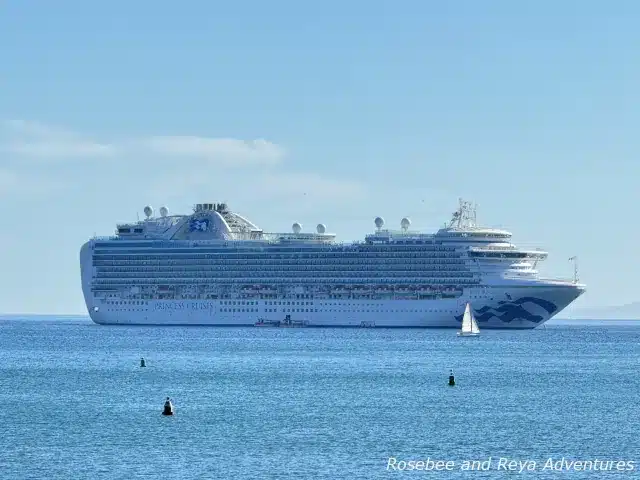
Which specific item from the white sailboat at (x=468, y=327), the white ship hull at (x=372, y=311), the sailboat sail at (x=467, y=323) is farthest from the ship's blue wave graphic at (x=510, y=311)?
the sailboat sail at (x=467, y=323)

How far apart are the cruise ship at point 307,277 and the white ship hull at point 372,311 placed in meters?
0.09

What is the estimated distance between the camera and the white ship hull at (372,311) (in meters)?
135

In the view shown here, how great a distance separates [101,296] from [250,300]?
16.1 metres

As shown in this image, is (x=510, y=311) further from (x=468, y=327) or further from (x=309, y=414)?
(x=309, y=414)

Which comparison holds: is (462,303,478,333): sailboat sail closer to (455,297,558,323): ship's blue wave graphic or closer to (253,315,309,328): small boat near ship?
(455,297,558,323): ship's blue wave graphic

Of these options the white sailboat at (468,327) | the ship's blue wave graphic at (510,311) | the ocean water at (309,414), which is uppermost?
the ship's blue wave graphic at (510,311)

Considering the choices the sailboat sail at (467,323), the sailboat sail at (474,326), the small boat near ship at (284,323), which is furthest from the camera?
the small boat near ship at (284,323)

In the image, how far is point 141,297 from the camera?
492 feet

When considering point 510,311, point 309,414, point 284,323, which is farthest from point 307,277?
point 309,414

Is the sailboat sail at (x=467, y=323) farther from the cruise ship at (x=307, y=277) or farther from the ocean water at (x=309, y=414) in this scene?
the ocean water at (x=309, y=414)

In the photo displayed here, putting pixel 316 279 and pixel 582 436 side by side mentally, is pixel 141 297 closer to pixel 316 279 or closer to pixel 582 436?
pixel 316 279

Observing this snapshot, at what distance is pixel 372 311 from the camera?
Result: 139500 millimetres

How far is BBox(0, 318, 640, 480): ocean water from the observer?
4347 centimetres

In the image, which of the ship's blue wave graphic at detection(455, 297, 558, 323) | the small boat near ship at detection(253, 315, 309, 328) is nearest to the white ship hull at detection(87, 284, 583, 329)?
the ship's blue wave graphic at detection(455, 297, 558, 323)
